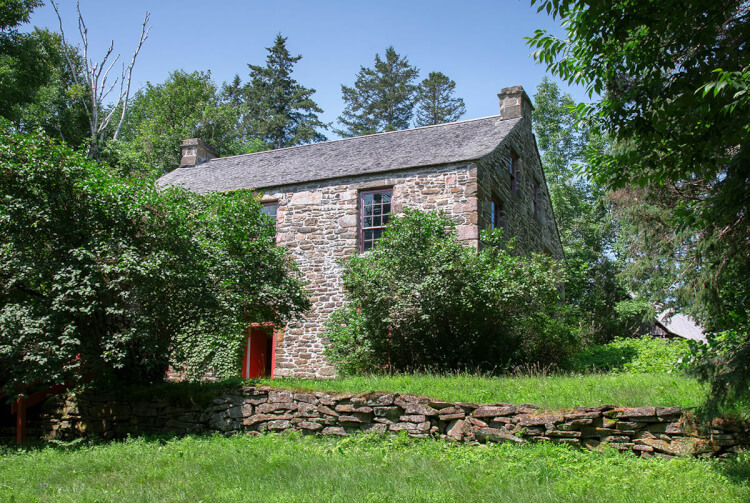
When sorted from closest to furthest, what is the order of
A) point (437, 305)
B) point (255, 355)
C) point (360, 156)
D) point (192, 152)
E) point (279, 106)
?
point (437, 305) → point (255, 355) → point (360, 156) → point (192, 152) → point (279, 106)

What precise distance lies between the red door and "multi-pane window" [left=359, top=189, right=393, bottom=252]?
3.81 metres

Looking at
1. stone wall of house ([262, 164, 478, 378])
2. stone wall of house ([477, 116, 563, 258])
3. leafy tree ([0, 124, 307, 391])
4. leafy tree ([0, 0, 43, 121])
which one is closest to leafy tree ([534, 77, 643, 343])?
stone wall of house ([477, 116, 563, 258])

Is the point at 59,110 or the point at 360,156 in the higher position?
the point at 59,110

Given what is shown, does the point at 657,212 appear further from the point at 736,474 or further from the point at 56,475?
the point at 56,475

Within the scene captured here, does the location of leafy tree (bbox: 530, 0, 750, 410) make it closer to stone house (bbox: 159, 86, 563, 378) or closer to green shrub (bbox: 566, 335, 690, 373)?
green shrub (bbox: 566, 335, 690, 373)

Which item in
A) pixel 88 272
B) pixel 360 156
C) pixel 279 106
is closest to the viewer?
pixel 88 272

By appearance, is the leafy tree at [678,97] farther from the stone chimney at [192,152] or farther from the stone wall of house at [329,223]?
the stone chimney at [192,152]

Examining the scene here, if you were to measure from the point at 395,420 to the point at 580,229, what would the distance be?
24495 millimetres

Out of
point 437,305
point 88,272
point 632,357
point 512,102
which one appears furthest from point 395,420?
point 512,102

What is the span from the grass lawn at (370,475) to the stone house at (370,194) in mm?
5919

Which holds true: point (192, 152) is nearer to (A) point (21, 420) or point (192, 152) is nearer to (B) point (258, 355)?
(B) point (258, 355)

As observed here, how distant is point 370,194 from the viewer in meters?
15.6

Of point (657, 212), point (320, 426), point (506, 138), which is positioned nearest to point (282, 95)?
→ point (506, 138)

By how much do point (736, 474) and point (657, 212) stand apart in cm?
864
